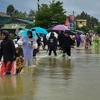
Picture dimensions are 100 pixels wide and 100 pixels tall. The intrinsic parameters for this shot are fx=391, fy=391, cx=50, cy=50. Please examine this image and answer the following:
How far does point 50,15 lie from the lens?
202ft

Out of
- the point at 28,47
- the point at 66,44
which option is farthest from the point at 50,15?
the point at 28,47

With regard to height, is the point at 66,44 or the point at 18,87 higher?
the point at 66,44

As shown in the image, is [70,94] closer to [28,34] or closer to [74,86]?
[74,86]

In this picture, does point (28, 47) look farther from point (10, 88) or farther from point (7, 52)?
point (10, 88)

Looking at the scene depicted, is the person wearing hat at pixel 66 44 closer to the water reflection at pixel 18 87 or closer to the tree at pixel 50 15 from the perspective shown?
the water reflection at pixel 18 87

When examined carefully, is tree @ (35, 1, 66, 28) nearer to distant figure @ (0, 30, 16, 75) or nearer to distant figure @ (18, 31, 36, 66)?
distant figure @ (18, 31, 36, 66)

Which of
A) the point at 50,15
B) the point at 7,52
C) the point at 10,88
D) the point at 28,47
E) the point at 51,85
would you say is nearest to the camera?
the point at 10,88

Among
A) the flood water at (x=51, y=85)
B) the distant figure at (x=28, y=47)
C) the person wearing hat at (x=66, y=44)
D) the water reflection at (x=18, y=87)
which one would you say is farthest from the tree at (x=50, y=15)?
the water reflection at (x=18, y=87)

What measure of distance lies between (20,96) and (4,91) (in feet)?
2.53

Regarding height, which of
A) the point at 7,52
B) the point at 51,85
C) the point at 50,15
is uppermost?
the point at 50,15

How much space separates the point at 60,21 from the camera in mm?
63281

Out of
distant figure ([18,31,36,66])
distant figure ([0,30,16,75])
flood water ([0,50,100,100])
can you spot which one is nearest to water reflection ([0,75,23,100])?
flood water ([0,50,100,100])

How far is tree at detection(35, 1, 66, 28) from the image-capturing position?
6110cm

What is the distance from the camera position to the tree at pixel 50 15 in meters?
61.1
